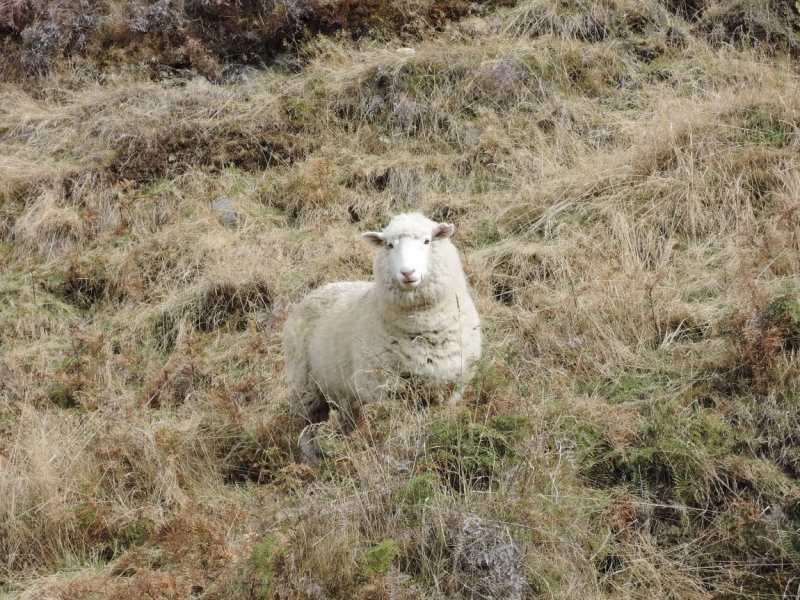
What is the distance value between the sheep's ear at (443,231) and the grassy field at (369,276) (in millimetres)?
905

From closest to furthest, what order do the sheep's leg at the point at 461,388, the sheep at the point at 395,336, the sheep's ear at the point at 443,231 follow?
the sheep's leg at the point at 461,388 → the sheep at the point at 395,336 → the sheep's ear at the point at 443,231

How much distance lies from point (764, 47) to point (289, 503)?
8.86 meters

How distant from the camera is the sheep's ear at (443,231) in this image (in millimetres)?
5590

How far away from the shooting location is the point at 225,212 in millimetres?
9703

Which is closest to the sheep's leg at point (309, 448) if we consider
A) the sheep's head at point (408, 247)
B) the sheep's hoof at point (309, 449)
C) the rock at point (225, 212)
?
the sheep's hoof at point (309, 449)

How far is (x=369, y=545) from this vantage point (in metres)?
3.79

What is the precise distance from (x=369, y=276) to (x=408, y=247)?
2.93m

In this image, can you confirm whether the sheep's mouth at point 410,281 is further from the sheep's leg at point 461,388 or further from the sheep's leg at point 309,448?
the sheep's leg at point 309,448

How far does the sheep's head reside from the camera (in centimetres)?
516

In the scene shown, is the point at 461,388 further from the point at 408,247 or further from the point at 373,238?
the point at 373,238

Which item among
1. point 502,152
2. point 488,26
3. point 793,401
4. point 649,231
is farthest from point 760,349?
point 488,26

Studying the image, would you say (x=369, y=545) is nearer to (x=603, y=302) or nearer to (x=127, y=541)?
(x=127, y=541)

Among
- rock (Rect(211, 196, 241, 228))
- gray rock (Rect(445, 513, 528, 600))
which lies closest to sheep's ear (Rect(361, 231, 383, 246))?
gray rock (Rect(445, 513, 528, 600))

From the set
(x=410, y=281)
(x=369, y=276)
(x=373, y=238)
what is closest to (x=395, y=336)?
(x=410, y=281)
